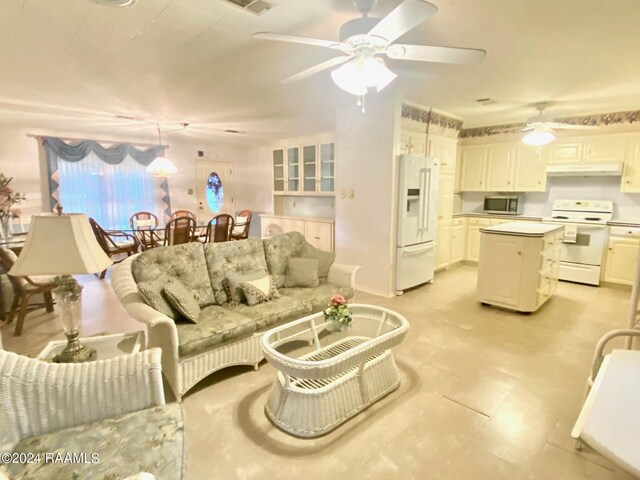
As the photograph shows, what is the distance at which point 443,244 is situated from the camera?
213 inches

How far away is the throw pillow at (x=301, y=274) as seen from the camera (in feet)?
10.7

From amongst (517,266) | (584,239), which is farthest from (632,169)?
(517,266)

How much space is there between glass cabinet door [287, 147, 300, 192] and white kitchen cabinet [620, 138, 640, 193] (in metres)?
4.96

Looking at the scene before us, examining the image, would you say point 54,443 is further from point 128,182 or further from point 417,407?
point 128,182

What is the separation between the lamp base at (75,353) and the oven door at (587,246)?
5696mm

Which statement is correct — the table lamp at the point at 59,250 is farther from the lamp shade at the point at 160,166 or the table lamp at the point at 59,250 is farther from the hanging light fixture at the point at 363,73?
the lamp shade at the point at 160,166

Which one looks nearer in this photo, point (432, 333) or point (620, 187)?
point (432, 333)

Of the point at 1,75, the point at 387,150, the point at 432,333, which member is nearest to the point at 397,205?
the point at 387,150

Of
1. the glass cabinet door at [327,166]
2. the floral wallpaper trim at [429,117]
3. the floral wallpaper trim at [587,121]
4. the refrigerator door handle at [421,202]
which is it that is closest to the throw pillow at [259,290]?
the refrigerator door handle at [421,202]

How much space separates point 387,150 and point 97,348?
11.3 ft

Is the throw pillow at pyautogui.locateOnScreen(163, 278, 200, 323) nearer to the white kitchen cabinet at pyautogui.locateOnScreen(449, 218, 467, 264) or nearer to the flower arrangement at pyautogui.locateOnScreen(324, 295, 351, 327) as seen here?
the flower arrangement at pyautogui.locateOnScreen(324, 295, 351, 327)

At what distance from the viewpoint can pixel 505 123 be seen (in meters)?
5.51

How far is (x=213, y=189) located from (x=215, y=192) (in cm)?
8

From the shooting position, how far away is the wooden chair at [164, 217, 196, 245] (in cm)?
480
